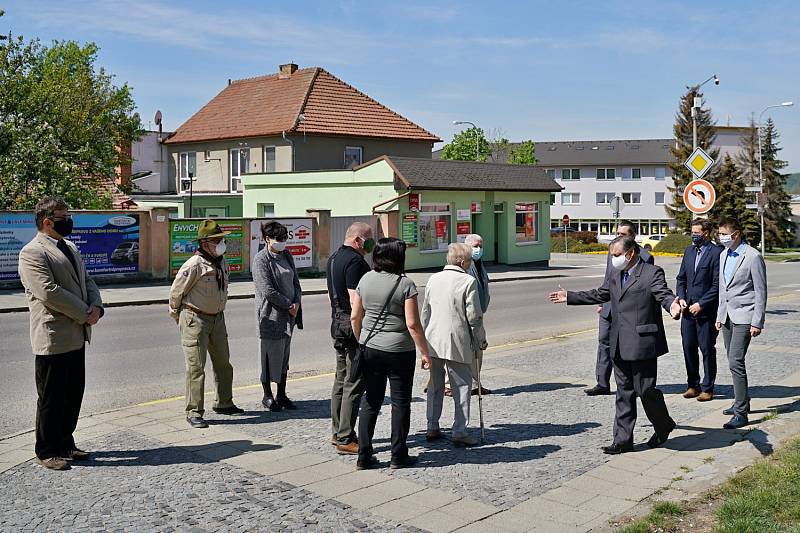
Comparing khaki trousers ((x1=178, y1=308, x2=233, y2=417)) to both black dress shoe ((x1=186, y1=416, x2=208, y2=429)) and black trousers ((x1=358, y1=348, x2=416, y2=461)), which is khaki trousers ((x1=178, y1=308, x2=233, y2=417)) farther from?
black trousers ((x1=358, y1=348, x2=416, y2=461))

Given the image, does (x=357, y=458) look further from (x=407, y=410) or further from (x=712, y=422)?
(x=712, y=422)

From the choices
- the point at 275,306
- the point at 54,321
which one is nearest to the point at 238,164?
the point at 275,306

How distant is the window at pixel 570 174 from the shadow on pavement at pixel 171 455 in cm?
9604

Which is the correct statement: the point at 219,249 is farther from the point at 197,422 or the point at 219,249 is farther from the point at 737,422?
the point at 737,422

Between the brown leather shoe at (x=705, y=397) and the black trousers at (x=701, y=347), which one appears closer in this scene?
the brown leather shoe at (x=705, y=397)

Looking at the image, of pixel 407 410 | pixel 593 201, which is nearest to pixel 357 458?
pixel 407 410

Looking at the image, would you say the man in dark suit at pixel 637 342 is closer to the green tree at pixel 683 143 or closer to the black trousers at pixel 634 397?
the black trousers at pixel 634 397

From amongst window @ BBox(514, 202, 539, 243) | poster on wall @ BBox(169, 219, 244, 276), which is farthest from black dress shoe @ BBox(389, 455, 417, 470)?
window @ BBox(514, 202, 539, 243)

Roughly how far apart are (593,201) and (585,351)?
88.8m

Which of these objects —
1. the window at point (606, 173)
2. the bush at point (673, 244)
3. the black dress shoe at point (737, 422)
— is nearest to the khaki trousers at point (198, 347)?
the black dress shoe at point (737, 422)

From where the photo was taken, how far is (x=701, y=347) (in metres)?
9.28

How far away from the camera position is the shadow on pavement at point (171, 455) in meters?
6.59

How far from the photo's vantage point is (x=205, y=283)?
782 cm

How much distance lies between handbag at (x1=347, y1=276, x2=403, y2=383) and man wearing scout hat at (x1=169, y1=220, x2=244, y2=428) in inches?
62.7
